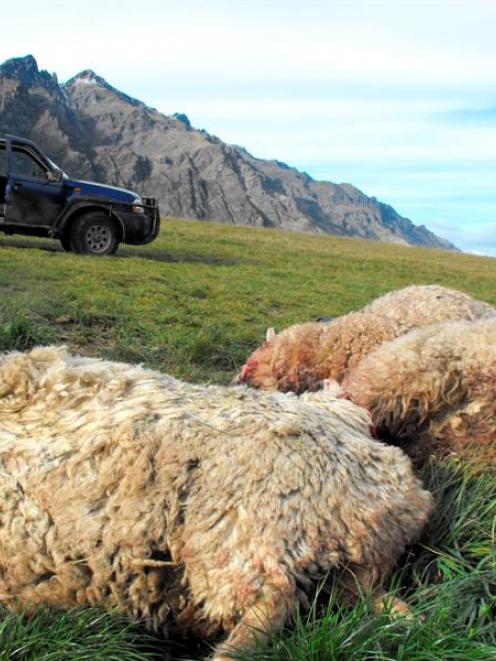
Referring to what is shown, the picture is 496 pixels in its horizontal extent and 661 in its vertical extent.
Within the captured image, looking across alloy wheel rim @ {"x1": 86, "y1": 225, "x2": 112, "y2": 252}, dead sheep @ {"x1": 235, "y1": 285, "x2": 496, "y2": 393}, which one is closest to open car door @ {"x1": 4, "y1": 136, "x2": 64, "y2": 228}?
alloy wheel rim @ {"x1": 86, "y1": 225, "x2": 112, "y2": 252}

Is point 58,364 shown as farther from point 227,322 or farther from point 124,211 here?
point 124,211

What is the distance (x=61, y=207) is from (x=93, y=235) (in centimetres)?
93

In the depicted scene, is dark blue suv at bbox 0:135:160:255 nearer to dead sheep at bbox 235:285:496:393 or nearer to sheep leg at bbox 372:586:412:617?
dead sheep at bbox 235:285:496:393

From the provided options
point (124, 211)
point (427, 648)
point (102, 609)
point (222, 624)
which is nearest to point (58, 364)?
point (102, 609)

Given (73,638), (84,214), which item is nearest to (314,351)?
(73,638)

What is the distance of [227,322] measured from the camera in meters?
11.0

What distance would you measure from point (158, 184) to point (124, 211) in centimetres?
18265

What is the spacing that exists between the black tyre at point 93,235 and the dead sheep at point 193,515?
1503cm

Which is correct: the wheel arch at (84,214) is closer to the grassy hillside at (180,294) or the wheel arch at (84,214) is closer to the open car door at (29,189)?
the open car door at (29,189)

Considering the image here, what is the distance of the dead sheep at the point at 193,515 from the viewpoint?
2490 mm

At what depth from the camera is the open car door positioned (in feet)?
55.7

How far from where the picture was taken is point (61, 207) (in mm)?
17312

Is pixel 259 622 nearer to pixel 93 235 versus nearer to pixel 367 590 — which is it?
pixel 367 590

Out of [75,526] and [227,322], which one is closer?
[75,526]
